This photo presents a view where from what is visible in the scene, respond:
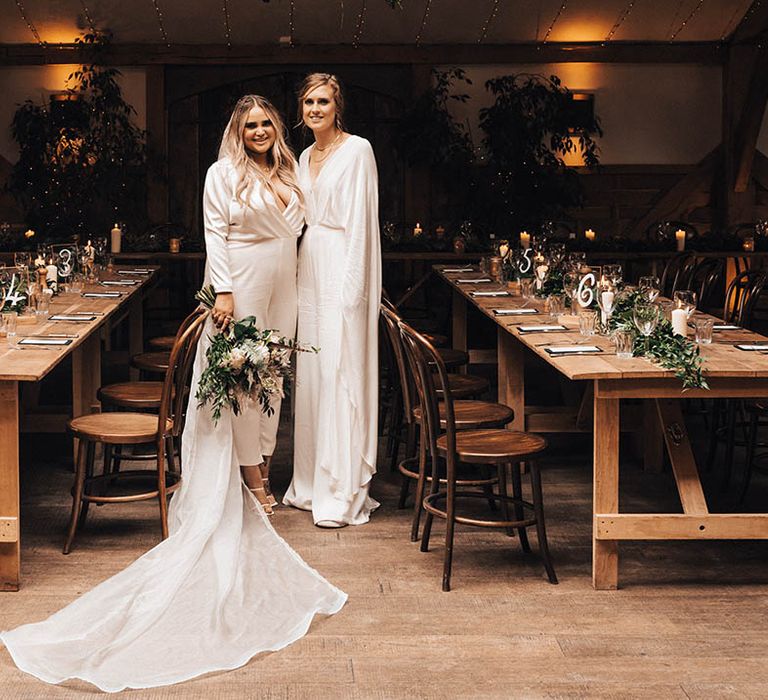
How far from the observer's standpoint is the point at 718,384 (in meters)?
4.54

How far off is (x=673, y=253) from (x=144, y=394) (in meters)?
5.84

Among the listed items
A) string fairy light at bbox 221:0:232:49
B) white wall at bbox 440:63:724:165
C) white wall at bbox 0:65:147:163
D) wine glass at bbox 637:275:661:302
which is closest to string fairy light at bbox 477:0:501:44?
white wall at bbox 440:63:724:165

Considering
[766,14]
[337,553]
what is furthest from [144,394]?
[766,14]

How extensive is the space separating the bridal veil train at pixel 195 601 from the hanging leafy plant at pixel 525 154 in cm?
738

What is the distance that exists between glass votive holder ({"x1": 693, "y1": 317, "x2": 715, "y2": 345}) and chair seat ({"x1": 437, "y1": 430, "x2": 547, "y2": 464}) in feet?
2.52

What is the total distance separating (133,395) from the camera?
5797 millimetres

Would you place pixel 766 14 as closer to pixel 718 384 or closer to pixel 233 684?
pixel 718 384

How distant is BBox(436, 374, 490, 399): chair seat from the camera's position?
6.05 meters

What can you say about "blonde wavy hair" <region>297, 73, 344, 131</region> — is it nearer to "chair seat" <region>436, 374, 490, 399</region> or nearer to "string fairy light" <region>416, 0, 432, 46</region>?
"chair seat" <region>436, 374, 490, 399</region>

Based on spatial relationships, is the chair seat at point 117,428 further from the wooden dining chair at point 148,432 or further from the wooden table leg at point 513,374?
the wooden table leg at point 513,374

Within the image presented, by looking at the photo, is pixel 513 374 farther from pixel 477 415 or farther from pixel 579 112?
pixel 579 112

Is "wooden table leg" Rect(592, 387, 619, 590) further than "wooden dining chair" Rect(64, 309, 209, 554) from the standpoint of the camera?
No

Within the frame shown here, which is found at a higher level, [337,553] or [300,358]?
[300,358]

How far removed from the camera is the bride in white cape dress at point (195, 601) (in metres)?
3.86
